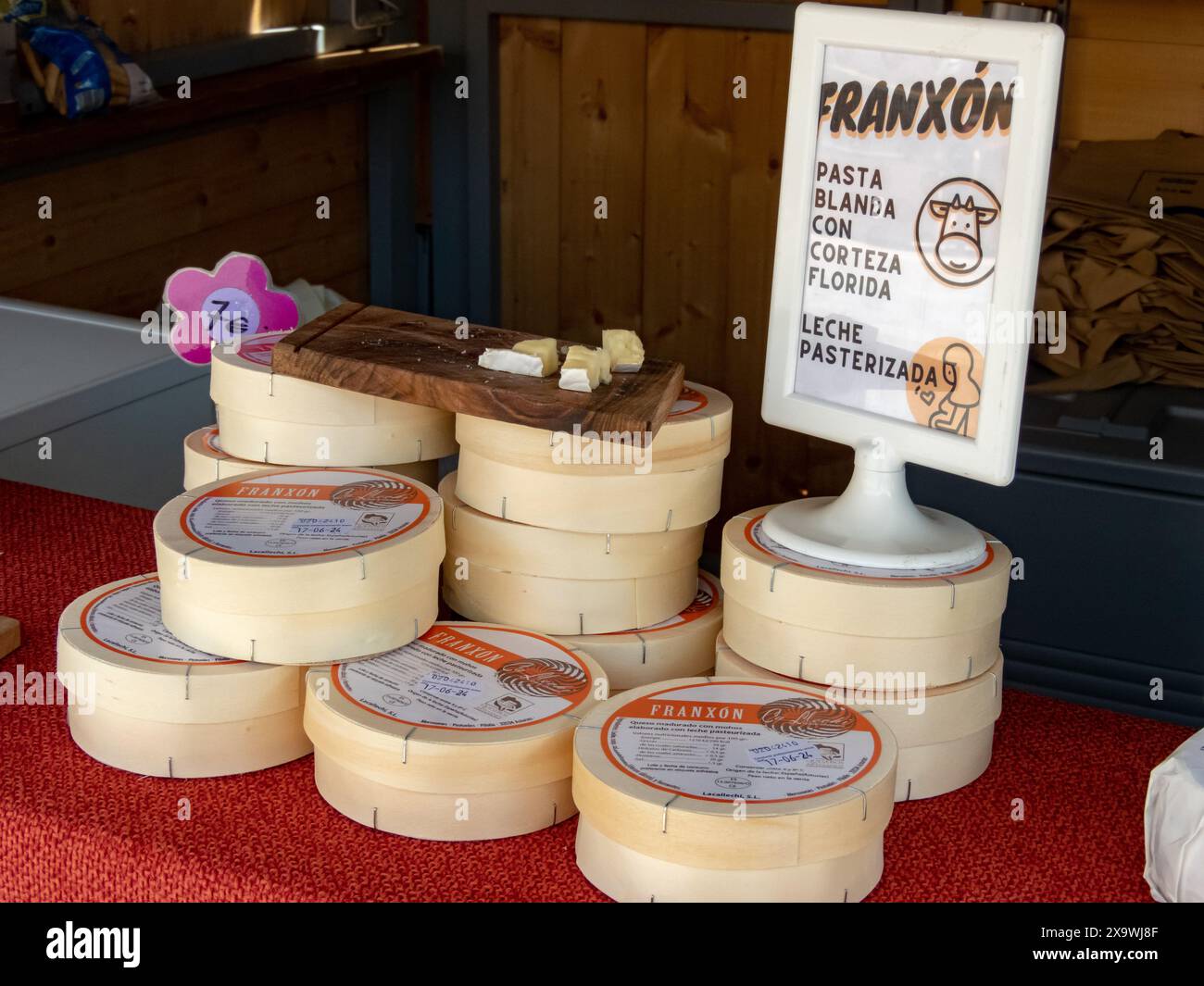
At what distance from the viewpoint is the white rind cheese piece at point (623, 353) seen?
1.30 metres

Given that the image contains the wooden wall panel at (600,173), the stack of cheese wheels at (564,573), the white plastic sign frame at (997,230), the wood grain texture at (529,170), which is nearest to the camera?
the white plastic sign frame at (997,230)

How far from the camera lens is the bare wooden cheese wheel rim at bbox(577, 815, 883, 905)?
0.94 meters

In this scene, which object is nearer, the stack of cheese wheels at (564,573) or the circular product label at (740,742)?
the circular product label at (740,742)

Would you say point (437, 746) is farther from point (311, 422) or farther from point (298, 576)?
point (311, 422)

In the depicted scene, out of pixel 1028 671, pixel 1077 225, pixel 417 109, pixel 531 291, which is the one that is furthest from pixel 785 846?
pixel 417 109

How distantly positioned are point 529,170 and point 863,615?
2833 millimetres

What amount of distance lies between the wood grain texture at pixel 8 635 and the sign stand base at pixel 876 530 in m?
0.72

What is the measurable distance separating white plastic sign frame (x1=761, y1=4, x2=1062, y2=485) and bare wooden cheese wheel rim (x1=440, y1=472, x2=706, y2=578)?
6.1 inches

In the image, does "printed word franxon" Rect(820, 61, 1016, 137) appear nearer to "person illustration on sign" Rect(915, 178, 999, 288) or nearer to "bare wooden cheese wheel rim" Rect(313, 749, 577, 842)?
"person illustration on sign" Rect(915, 178, 999, 288)

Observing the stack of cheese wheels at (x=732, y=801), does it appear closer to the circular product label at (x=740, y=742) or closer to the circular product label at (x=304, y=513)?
the circular product label at (x=740, y=742)

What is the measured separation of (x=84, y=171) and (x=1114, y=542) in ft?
6.81

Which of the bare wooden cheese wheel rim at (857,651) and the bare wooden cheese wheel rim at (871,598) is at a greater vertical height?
the bare wooden cheese wheel rim at (871,598)
